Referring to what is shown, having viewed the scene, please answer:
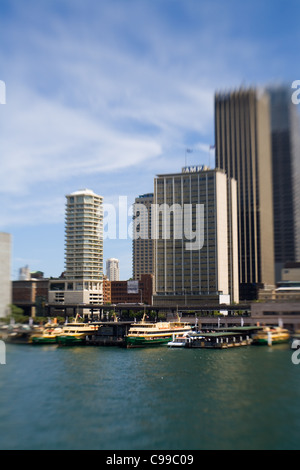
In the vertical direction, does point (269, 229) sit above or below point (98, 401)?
above

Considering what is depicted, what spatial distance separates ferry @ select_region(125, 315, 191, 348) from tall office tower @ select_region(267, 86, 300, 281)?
33.1 metres

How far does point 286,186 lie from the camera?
11.3 meters

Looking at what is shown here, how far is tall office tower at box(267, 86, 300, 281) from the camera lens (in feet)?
36.0

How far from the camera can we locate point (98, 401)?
1788cm

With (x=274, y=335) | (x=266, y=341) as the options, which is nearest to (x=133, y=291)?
(x=266, y=341)

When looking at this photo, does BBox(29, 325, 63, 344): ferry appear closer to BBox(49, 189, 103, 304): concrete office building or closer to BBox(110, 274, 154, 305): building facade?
BBox(49, 189, 103, 304): concrete office building

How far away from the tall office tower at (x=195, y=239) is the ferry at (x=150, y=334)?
2422 cm

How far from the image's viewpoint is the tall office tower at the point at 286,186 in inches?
432

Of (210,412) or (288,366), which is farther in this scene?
(288,366)

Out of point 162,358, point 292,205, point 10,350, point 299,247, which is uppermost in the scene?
point 292,205

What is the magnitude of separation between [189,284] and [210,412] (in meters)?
57.9

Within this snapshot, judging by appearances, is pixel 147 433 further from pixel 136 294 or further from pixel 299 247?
pixel 136 294

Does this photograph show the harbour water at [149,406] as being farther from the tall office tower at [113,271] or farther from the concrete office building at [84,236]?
the tall office tower at [113,271]

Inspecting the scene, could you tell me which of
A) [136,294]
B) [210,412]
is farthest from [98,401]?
[136,294]
